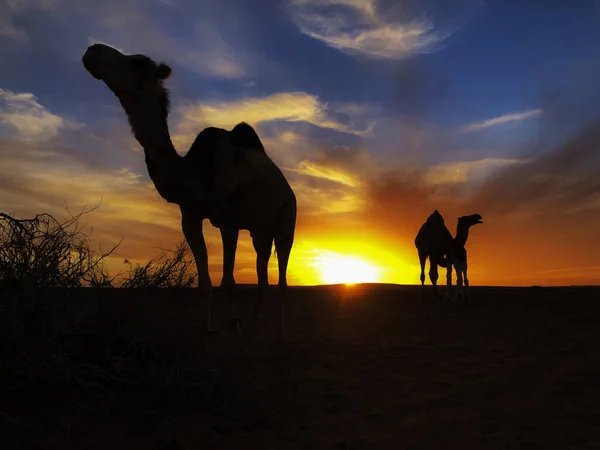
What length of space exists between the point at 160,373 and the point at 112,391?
39 centimetres

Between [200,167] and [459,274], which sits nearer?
[200,167]

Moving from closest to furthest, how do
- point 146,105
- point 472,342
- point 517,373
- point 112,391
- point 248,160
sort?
1. point 112,391
2. point 146,105
3. point 517,373
4. point 248,160
5. point 472,342

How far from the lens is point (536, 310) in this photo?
12.2 meters

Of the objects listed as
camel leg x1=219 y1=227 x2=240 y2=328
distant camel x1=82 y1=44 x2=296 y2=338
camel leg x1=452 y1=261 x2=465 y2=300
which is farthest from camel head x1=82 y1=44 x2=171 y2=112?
camel leg x1=452 y1=261 x2=465 y2=300

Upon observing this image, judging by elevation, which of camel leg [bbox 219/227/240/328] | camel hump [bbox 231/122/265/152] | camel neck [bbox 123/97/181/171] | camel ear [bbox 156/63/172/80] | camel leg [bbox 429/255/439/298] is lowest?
camel leg [bbox 219/227/240/328]

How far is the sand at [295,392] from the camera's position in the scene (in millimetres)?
3602

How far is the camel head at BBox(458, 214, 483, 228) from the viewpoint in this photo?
17.0 meters

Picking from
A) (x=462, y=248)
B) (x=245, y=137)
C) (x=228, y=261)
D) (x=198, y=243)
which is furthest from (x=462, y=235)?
(x=198, y=243)

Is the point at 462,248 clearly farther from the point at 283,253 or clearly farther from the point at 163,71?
the point at 163,71

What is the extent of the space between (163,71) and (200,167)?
3.82ft

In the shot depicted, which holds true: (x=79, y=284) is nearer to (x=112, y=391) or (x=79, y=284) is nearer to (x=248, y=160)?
(x=112, y=391)

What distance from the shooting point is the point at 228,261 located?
647 cm

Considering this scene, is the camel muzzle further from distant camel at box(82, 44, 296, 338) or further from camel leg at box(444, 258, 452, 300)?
camel leg at box(444, 258, 452, 300)

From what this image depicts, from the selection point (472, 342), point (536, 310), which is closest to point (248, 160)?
point (472, 342)
